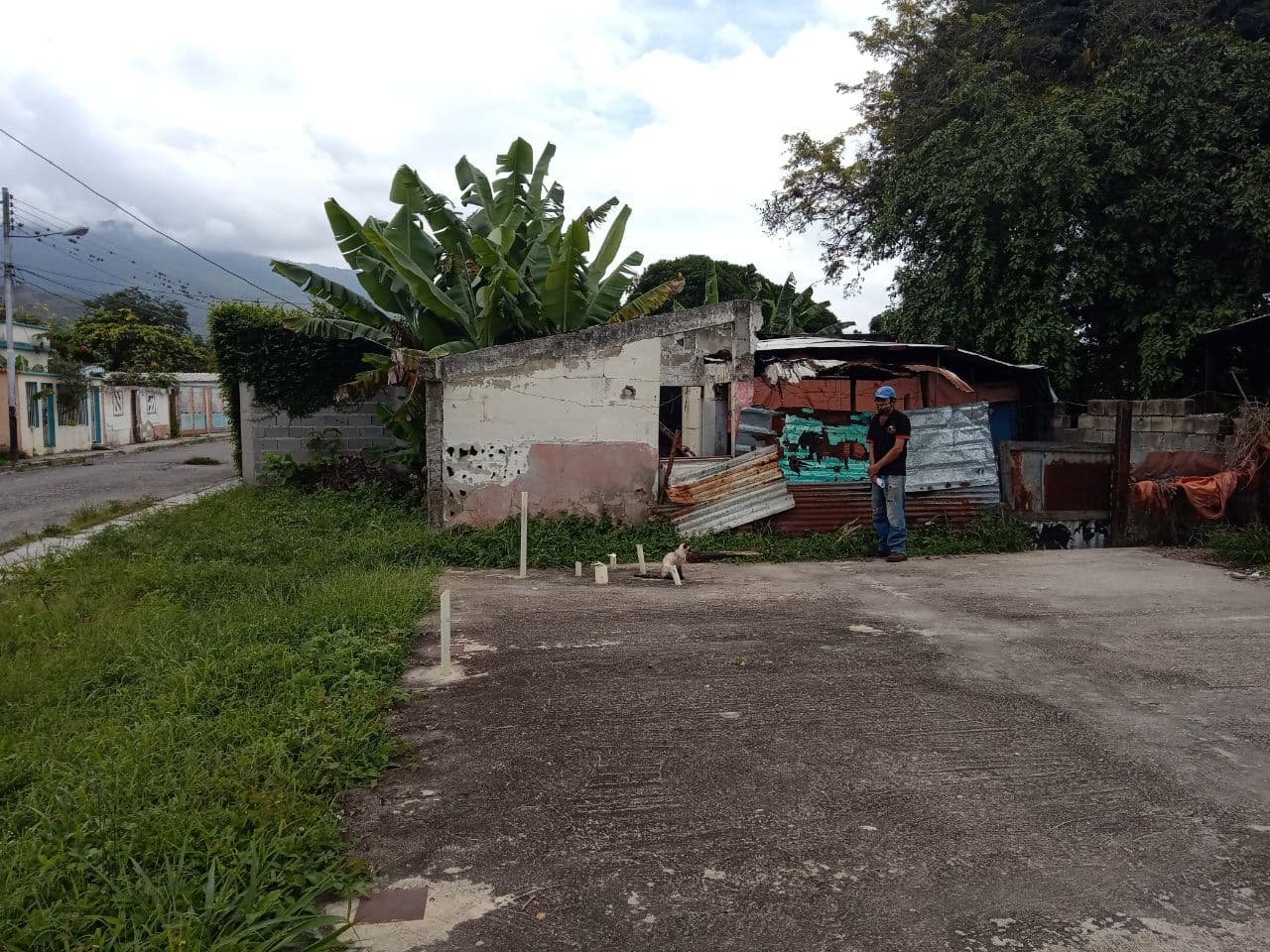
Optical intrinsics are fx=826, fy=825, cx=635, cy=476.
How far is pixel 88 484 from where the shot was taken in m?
14.9

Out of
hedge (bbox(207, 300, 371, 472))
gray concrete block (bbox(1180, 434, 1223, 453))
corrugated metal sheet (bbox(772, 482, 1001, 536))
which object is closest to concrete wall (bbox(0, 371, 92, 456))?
hedge (bbox(207, 300, 371, 472))

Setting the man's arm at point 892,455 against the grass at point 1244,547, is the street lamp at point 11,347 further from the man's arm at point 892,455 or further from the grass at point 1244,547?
the grass at point 1244,547

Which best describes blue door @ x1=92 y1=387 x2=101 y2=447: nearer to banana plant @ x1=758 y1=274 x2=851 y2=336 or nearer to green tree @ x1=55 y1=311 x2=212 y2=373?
green tree @ x1=55 y1=311 x2=212 y2=373

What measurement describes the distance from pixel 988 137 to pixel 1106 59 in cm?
374

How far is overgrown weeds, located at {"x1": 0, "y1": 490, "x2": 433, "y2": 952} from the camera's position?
2.32 metres

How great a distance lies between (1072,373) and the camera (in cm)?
1112

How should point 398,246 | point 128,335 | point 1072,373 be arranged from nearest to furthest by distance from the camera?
point 398,246 < point 1072,373 < point 128,335

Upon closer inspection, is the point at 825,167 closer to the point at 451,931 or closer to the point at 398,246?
the point at 398,246

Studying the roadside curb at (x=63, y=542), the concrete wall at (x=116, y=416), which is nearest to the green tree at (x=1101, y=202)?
the roadside curb at (x=63, y=542)

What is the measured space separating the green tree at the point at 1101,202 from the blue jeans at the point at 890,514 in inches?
179

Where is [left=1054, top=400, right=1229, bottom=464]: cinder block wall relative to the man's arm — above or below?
above

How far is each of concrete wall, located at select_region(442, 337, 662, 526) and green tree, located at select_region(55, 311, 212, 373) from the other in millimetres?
26240

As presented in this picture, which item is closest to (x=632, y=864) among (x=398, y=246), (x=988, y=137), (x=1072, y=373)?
(x=398, y=246)

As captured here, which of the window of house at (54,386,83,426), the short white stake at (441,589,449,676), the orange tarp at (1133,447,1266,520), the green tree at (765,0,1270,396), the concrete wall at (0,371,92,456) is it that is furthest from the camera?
the window of house at (54,386,83,426)
